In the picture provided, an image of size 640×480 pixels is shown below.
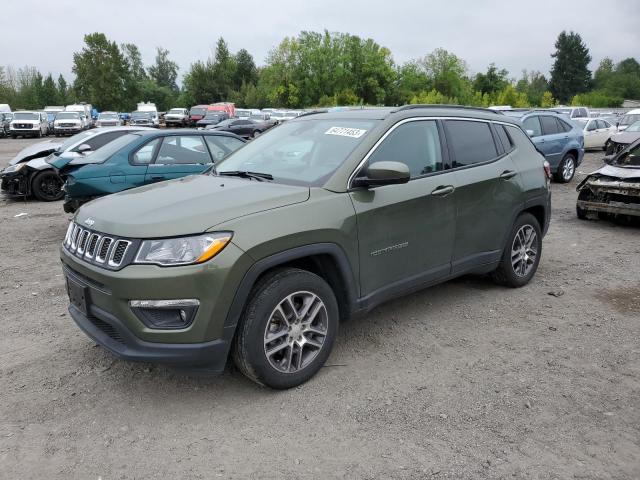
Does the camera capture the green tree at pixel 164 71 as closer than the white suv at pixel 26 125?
No

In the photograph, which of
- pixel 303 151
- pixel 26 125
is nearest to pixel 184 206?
pixel 303 151

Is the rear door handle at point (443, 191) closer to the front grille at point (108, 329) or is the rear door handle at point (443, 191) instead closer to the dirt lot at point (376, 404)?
the dirt lot at point (376, 404)

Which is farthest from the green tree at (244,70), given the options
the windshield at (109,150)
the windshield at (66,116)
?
the windshield at (109,150)

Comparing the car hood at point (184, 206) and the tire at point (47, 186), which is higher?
the car hood at point (184, 206)

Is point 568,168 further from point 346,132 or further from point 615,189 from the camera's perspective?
point 346,132

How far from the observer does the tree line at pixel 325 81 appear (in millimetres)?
57406

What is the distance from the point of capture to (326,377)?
371cm

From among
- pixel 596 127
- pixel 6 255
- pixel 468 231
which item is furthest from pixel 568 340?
pixel 596 127

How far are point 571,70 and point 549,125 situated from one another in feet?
335

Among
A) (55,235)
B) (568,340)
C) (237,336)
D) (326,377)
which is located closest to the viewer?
(237,336)

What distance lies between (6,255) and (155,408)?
503 centimetres

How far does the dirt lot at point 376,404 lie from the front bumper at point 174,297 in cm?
45

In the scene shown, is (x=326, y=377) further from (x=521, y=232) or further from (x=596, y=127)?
(x=596, y=127)

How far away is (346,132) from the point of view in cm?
414
